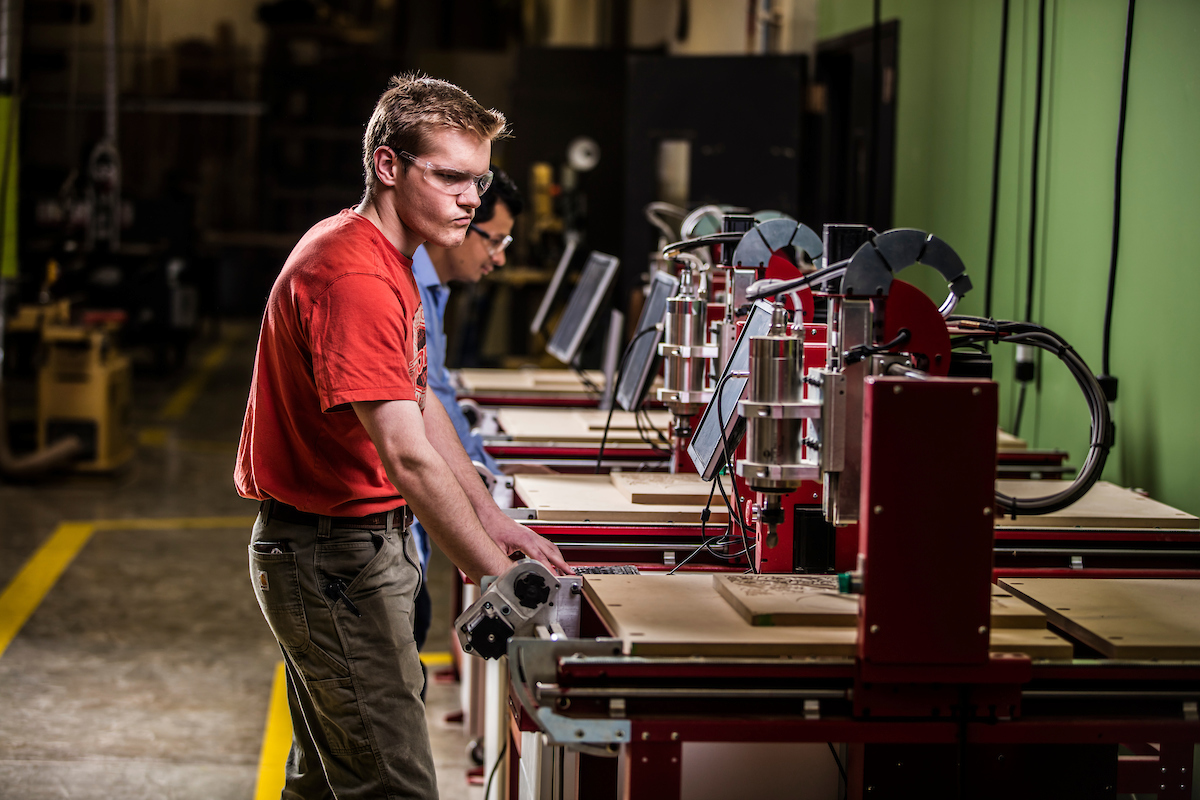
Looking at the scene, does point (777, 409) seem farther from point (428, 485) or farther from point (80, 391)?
point (80, 391)

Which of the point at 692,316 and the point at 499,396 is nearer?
the point at 692,316

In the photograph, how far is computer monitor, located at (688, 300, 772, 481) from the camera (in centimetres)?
215

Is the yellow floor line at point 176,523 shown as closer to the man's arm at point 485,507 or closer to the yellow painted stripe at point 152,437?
the yellow painted stripe at point 152,437

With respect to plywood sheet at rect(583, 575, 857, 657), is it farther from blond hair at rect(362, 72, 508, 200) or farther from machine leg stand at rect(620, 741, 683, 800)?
blond hair at rect(362, 72, 508, 200)

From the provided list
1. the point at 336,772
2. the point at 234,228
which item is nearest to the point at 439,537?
the point at 336,772

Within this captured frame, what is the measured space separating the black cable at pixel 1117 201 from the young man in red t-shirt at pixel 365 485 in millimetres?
1778

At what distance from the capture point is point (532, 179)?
376 inches

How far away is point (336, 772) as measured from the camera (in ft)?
6.72

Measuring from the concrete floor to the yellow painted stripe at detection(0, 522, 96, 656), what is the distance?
4 cm

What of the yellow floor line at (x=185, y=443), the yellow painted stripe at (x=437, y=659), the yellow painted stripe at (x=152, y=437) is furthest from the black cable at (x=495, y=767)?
the yellow painted stripe at (x=152, y=437)

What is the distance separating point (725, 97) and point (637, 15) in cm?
611

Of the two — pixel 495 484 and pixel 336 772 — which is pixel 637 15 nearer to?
pixel 495 484

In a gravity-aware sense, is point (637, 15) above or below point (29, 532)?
above

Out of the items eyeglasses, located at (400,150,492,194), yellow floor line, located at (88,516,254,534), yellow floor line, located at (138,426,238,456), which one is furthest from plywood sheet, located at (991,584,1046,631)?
yellow floor line, located at (138,426,238,456)
